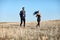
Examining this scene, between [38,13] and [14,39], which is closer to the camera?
[14,39]

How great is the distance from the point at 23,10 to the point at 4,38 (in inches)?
463

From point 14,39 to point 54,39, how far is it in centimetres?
144

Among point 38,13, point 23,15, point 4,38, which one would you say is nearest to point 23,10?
point 23,15

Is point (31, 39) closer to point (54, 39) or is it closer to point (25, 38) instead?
point (25, 38)

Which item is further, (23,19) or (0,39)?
(23,19)

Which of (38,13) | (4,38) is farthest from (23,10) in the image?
(4,38)

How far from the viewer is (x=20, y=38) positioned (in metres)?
8.87

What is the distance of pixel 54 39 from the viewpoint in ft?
28.7

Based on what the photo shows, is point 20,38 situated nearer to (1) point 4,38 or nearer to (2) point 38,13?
(1) point 4,38

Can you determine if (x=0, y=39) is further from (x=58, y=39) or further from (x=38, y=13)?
(x=38, y=13)

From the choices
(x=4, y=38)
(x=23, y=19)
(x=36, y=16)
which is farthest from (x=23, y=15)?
(x=4, y=38)

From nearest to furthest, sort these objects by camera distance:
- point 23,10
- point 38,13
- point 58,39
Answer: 1. point 58,39
2. point 23,10
3. point 38,13

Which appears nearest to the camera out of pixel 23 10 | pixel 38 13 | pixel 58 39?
pixel 58 39

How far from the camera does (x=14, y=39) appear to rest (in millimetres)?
8695
